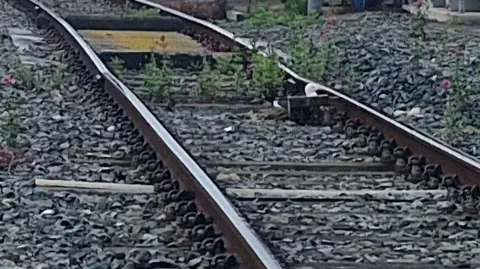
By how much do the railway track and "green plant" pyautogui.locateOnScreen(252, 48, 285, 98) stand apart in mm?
72

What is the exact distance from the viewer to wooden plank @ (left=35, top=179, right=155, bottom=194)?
6.32 metres

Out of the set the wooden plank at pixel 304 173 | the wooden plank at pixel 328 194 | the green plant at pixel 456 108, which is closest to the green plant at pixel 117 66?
the green plant at pixel 456 108

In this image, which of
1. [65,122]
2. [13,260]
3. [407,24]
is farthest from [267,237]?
[407,24]

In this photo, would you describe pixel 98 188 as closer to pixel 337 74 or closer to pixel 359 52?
pixel 337 74

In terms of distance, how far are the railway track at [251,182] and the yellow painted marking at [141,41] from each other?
7.91 ft

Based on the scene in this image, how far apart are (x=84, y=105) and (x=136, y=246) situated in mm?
4059

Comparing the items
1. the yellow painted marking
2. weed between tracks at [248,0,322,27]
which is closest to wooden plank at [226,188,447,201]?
the yellow painted marking

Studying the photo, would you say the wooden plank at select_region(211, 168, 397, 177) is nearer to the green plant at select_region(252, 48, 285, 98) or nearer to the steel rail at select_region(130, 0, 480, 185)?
the steel rail at select_region(130, 0, 480, 185)

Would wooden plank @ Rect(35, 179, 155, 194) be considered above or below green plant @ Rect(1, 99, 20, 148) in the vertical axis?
below

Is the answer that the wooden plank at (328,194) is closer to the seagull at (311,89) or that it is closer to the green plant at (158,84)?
the seagull at (311,89)

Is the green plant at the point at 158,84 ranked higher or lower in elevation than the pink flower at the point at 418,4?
higher

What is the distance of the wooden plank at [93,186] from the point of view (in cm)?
632

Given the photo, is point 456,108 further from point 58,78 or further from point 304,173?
point 58,78

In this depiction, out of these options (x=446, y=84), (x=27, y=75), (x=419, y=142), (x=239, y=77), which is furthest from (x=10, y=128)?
(x=446, y=84)
